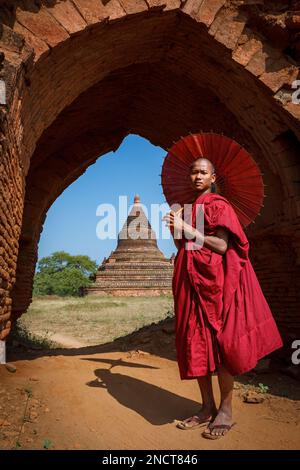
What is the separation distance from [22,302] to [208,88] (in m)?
5.69

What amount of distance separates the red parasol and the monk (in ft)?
1.17

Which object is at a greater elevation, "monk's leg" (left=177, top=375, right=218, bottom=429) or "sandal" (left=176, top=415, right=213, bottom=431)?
"monk's leg" (left=177, top=375, right=218, bottom=429)

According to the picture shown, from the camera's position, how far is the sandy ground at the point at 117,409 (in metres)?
3.05

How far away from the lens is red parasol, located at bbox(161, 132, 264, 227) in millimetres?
3664

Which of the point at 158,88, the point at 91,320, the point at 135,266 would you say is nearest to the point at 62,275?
the point at 135,266

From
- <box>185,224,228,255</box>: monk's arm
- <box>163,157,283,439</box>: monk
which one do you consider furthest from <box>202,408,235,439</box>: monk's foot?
<box>185,224,228,255</box>: monk's arm

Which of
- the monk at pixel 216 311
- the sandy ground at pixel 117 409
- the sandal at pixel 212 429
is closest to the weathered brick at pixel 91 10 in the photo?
the monk at pixel 216 311

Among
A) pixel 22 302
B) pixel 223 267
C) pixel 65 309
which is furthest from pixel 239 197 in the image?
pixel 65 309

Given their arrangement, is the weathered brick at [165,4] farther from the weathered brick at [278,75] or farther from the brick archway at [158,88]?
the weathered brick at [278,75]

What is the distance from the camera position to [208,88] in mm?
6348

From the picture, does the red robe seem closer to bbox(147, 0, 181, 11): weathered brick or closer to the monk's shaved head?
the monk's shaved head

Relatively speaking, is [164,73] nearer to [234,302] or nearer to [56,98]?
[56,98]

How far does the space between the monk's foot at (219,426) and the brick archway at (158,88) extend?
2.47 meters

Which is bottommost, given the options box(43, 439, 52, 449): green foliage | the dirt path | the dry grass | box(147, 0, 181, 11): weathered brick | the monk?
the dry grass
